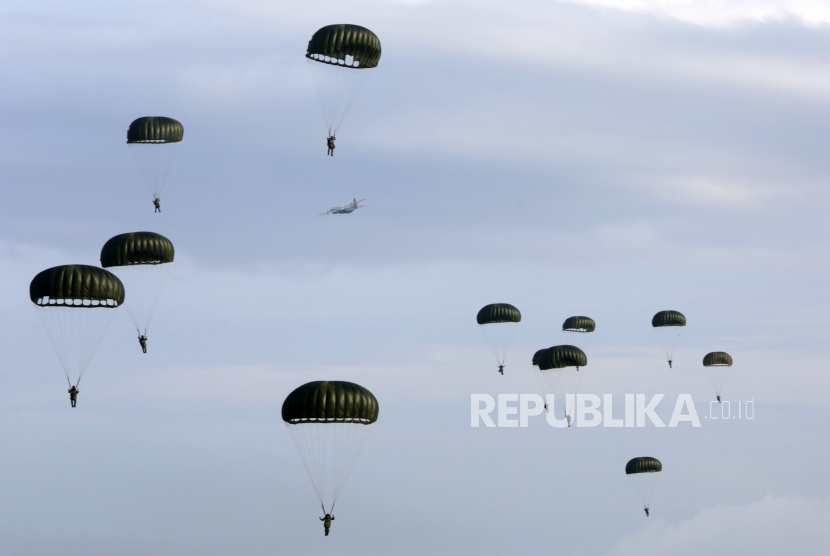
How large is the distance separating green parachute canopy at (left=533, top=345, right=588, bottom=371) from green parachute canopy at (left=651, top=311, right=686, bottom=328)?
18.2 m

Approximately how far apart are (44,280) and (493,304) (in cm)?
3656

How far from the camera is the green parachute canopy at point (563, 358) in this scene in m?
72.1

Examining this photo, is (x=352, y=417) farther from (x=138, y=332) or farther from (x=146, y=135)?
(x=146, y=135)

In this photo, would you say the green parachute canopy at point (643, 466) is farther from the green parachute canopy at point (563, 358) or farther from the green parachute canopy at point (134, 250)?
the green parachute canopy at point (134, 250)

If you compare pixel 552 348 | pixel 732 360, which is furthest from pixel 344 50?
pixel 732 360

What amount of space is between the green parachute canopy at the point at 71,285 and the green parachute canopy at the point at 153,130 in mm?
14386

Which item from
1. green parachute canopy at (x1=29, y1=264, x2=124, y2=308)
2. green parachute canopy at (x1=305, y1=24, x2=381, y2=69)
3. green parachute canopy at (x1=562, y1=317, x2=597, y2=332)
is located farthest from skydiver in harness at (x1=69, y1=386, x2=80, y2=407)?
green parachute canopy at (x1=562, y1=317, x2=597, y2=332)

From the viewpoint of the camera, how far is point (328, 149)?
6041cm

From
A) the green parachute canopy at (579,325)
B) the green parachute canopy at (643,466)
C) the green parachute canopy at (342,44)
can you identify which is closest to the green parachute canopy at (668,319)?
the green parachute canopy at (579,325)

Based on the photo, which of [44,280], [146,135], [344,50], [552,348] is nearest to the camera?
[44,280]

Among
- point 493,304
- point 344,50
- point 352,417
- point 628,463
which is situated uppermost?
point 344,50

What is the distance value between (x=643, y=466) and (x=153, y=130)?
4760cm

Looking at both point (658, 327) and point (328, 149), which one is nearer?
point (328, 149)

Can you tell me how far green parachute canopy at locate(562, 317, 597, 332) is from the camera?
286 feet
